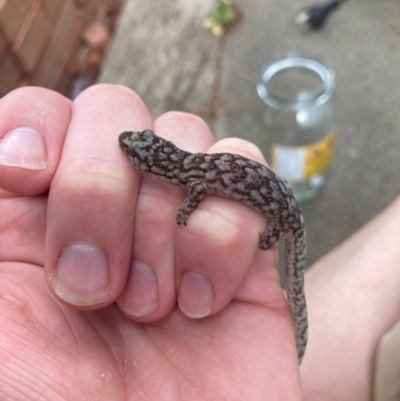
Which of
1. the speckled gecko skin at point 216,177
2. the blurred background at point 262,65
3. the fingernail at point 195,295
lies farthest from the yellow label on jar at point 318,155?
the fingernail at point 195,295

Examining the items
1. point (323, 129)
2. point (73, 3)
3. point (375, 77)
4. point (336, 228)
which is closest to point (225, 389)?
point (73, 3)

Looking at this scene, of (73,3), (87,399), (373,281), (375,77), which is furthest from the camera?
(375,77)

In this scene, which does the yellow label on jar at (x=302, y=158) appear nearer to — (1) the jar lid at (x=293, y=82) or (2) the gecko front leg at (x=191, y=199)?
(1) the jar lid at (x=293, y=82)

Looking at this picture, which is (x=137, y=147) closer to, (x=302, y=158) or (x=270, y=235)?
(x=270, y=235)

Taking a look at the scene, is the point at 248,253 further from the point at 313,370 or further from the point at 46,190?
the point at 313,370

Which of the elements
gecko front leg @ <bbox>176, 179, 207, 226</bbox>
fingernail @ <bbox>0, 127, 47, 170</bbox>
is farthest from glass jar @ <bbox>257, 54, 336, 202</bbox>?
fingernail @ <bbox>0, 127, 47, 170</bbox>

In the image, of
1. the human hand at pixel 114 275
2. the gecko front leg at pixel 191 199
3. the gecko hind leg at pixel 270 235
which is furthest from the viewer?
the gecko hind leg at pixel 270 235
